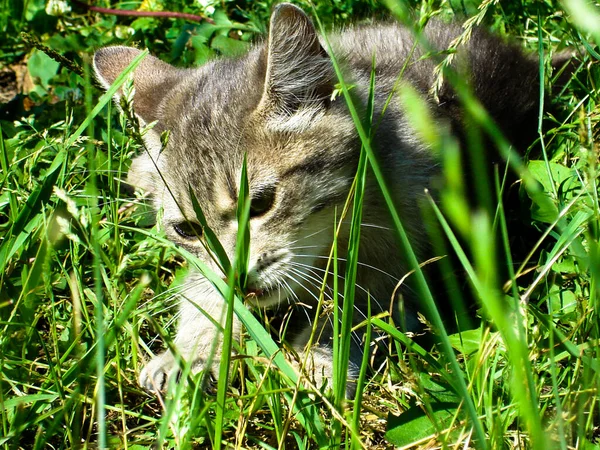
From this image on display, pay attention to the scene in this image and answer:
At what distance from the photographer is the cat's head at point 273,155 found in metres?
2.24

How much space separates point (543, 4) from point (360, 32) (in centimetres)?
86

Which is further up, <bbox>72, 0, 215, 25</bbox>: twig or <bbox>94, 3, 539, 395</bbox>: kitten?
<bbox>72, 0, 215, 25</bbox>: twig

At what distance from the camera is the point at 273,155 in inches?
92.3

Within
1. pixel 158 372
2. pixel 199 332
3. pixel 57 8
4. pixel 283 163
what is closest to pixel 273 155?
pixel 283 163

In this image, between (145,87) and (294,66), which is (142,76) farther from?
(294,66)

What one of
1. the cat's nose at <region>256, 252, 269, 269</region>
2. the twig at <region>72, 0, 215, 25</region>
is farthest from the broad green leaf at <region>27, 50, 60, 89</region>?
the cat's nose at <region>256, 252, 269, 269</region>

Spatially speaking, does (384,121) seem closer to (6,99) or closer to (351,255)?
(351,255)

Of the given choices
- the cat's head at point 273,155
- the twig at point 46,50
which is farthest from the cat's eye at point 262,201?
the twig at point 46,50

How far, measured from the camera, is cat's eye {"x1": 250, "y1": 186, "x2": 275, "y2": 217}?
227 centimetres

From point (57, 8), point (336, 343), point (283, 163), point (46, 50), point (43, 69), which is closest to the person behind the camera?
point (336, 343)

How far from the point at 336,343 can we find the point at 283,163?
0.83 metres

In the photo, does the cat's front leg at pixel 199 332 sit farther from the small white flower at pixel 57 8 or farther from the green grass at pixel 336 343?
the small white flower at pixel 57 8

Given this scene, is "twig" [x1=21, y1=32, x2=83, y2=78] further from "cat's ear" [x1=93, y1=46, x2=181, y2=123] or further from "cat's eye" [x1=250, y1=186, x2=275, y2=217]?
"cat's eye" [x1=250, y1=186, x2=275, y2=217]

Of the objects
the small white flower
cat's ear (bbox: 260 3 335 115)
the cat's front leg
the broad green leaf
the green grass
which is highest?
the small white flower
